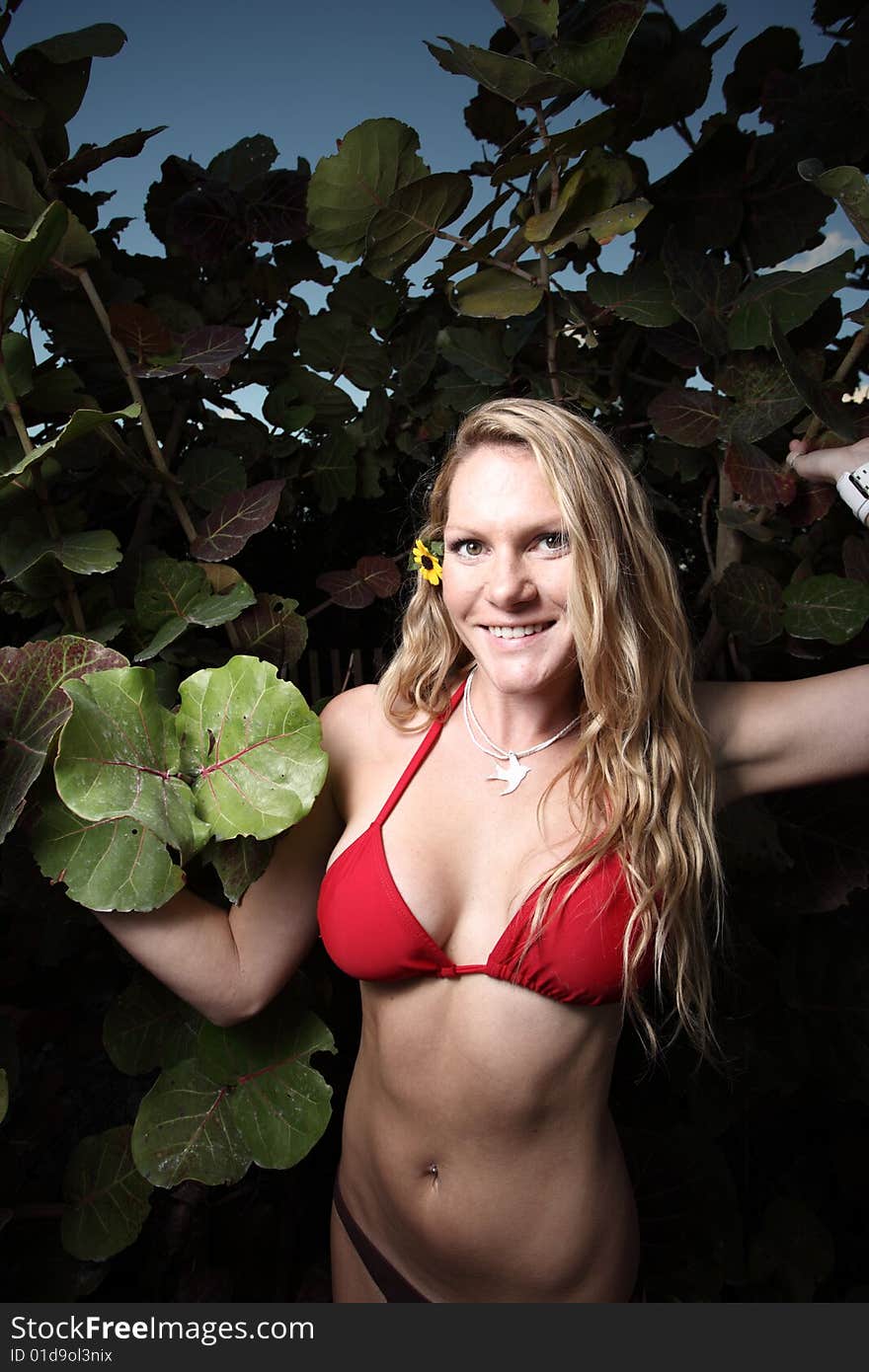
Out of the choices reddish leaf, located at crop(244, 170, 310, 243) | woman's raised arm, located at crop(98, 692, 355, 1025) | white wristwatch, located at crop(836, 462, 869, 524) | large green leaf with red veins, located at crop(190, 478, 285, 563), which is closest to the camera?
woman's raised arm, located at crop(98, 692, 355, 1025)

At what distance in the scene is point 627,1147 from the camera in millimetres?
1517

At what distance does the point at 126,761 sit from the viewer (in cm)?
90

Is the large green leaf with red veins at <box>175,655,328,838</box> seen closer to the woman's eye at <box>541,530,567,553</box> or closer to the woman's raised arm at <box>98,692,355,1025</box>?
the woman's raised arm at <box>98,692,355,1025</box>

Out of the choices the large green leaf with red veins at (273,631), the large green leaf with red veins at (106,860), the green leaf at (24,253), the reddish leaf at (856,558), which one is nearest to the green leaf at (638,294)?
the reddish leaf at (856,558)

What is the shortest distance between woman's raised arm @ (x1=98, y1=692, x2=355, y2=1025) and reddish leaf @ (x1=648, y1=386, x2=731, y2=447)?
610 millimetres

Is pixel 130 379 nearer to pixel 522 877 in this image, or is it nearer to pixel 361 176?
pixel 361 176

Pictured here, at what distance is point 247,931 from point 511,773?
0.35 meters

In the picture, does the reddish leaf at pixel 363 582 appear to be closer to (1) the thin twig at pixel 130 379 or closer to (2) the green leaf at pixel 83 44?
(1) the thin twig at pixel 130 379

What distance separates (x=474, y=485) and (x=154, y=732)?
0.44 meters

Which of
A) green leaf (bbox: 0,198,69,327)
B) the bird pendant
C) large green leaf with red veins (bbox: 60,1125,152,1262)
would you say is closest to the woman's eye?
the bird pendant

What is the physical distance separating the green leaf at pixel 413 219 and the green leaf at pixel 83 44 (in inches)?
13.7

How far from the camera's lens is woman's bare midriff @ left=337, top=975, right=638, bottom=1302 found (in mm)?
1043

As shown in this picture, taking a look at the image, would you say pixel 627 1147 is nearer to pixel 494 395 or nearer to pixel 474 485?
pixel 474 485

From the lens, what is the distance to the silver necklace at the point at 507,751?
3.72 ft
